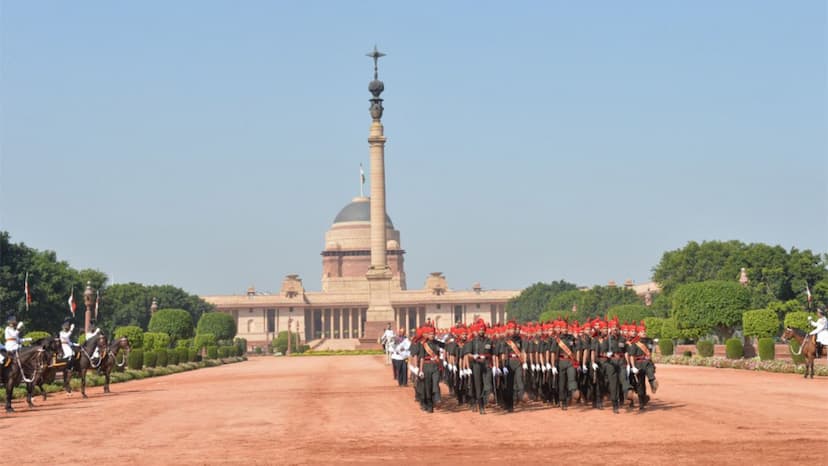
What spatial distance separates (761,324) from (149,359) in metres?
30.2

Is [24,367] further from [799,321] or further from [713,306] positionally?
[713,306]

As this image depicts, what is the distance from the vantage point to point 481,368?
27.8 meters

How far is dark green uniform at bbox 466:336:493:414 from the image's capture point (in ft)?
90.7

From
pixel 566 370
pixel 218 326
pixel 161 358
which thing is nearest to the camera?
pixel 566 370

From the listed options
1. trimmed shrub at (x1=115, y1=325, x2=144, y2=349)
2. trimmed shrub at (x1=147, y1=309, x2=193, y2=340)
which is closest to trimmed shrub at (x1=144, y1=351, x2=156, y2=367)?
trimmed shrub at (x1=115, y1=325, x2=144, y2=349)

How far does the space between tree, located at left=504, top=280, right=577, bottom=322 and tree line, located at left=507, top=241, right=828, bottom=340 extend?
140 feet

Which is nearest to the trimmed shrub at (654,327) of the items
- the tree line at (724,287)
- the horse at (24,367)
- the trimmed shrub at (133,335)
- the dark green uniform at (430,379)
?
the tree line at (724,287)

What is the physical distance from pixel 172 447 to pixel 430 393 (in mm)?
8118

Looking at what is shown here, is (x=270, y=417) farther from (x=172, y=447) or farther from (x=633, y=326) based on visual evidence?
(x=633, y=326)

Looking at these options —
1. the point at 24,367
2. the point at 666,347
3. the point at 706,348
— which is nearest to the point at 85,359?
the point at 24,367

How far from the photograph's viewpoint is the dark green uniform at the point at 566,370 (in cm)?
2795

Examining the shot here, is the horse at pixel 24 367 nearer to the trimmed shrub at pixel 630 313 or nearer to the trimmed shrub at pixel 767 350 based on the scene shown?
the trimmed shrub at pixel 767 350

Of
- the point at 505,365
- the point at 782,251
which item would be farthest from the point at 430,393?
the point at 782,251

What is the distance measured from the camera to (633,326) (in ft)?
91.2
